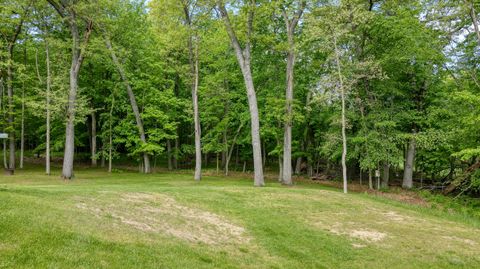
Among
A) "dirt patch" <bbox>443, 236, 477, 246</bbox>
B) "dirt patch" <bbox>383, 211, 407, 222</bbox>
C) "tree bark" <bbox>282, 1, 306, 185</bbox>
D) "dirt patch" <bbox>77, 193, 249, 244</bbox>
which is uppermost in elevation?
"tree bark" <bbox>282, 1, 306, 185</bbox>

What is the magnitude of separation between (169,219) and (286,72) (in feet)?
52.1

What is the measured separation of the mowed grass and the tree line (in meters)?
6.08

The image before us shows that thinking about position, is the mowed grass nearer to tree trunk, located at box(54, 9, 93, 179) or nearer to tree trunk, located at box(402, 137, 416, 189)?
tree trunk, located at box(54, 9, 93, 179)

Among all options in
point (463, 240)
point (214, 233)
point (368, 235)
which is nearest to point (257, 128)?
point (368, 235)

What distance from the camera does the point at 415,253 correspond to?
27.1 feet

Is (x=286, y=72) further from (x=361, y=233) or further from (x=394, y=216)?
(x=361, y=233)

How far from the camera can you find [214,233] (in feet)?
27.4

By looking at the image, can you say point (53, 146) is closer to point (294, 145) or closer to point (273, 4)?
point (294, 145)

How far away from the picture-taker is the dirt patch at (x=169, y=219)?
775cm

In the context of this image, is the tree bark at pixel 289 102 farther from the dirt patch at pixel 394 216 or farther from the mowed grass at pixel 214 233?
the dirt patch at pixel 394 216

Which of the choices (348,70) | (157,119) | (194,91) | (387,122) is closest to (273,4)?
(348,70)

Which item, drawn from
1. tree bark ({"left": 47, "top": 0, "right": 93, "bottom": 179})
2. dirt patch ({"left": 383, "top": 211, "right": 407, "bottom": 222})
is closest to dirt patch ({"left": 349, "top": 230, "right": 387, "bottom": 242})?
dirt patch ({"left": 383, "top": 211, "right": 407, "bottom": 222})

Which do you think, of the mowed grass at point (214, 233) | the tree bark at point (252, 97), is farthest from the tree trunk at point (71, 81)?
the mowed grass at point (214, 233)

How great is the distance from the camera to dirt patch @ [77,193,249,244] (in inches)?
305
